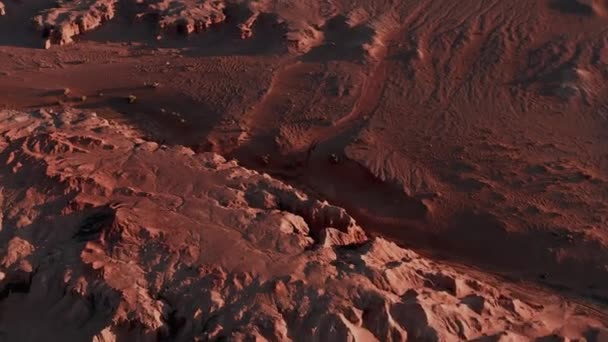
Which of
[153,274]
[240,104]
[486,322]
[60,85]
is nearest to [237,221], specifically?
[153,274]

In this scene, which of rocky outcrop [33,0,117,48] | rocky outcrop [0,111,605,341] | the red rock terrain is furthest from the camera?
rocky outcrop [33,0,117,48]

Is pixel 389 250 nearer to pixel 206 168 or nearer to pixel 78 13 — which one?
pixel 206 168

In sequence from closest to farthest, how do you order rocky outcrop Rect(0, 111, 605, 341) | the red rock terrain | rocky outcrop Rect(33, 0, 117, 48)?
1. rocky outcrop Rect(0, 111, 605, 341)
2. the red rock terrain
3. rocky outcrop Rect(33, 0, 117, 48)

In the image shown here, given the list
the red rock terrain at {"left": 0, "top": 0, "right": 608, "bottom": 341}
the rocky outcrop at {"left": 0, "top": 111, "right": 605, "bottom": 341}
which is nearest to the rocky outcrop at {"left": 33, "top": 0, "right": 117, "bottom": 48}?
the red rock terrain at {"left": 0, "top": 0, "right": 608, "bottom": 341}

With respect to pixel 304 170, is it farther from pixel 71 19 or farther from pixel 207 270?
pixel 71 19

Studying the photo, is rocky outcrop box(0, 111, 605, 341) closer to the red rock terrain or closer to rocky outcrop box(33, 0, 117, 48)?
the red rock terrain

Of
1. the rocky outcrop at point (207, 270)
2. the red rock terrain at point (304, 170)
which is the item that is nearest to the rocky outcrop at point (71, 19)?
the red rock terrain at point (304, 170)

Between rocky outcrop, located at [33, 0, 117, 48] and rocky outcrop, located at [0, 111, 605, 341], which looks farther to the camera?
rocky outcrop, located at [33, 0, 117, 48]
